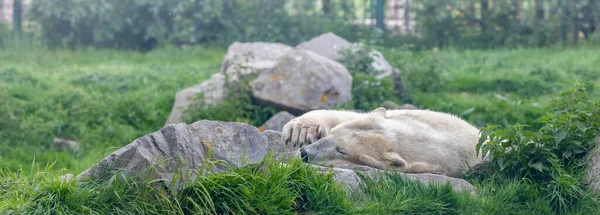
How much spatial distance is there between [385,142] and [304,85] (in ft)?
15.4

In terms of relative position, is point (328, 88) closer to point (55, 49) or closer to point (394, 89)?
point (394, 89)

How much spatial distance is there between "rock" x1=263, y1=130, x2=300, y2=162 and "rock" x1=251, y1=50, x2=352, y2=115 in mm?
4216

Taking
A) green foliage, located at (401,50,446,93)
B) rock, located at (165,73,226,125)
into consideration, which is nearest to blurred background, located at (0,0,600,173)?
green foliage, located at (401,50,446,93)

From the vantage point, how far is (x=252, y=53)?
12227 millimetres

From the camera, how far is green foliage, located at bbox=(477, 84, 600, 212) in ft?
17.4

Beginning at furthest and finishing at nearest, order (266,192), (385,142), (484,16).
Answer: (484,16) < (385,142) < (266,192)

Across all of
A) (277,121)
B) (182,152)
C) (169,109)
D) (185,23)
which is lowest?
(169,109)

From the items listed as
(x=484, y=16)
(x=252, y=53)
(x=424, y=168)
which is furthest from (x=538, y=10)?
(x=424, y=168)

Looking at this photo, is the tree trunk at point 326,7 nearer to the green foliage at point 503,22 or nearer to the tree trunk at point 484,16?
the green foliage at point 503,22

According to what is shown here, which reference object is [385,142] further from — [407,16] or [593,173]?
[407,16]

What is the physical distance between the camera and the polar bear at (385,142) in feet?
16.7

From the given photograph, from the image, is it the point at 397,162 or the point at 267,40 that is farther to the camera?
the point at 267,40

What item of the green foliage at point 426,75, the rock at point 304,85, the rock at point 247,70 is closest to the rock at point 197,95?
the rock at point 247,70

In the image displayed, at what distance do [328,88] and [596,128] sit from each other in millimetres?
4688
